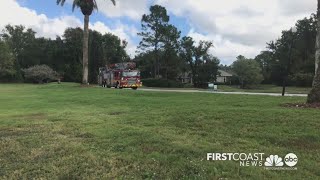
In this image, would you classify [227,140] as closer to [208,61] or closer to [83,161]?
[83,161]

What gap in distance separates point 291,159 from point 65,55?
90748 mm

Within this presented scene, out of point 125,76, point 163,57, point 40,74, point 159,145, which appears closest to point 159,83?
point 163,57

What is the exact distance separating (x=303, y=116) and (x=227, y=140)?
3.91 meters

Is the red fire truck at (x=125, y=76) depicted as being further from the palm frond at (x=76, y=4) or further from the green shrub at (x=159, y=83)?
the green shrub at (x=159, y=83)

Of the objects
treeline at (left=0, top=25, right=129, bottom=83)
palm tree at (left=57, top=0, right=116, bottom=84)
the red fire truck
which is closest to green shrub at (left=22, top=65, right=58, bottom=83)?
treeline at (left=0, top=25, right=129, bottom=83)

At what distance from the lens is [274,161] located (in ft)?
25.8

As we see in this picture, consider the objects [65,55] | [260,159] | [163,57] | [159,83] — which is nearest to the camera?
[260,159]

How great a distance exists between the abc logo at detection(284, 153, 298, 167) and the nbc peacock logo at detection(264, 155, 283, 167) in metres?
0.10

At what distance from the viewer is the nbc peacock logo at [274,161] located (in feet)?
25.5

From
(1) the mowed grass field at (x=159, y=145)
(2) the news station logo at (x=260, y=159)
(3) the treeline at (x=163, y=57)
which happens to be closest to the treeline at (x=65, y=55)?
(3) the treeline at (x=163, y=57)

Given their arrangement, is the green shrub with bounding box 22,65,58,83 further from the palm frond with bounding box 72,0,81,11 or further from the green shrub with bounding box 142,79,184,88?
the palm frond with bounding box 72,0,81,11

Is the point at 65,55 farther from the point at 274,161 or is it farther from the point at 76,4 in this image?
the point at 274,161

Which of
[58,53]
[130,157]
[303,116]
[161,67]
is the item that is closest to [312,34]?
[161,67]

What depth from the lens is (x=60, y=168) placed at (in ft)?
26.9
